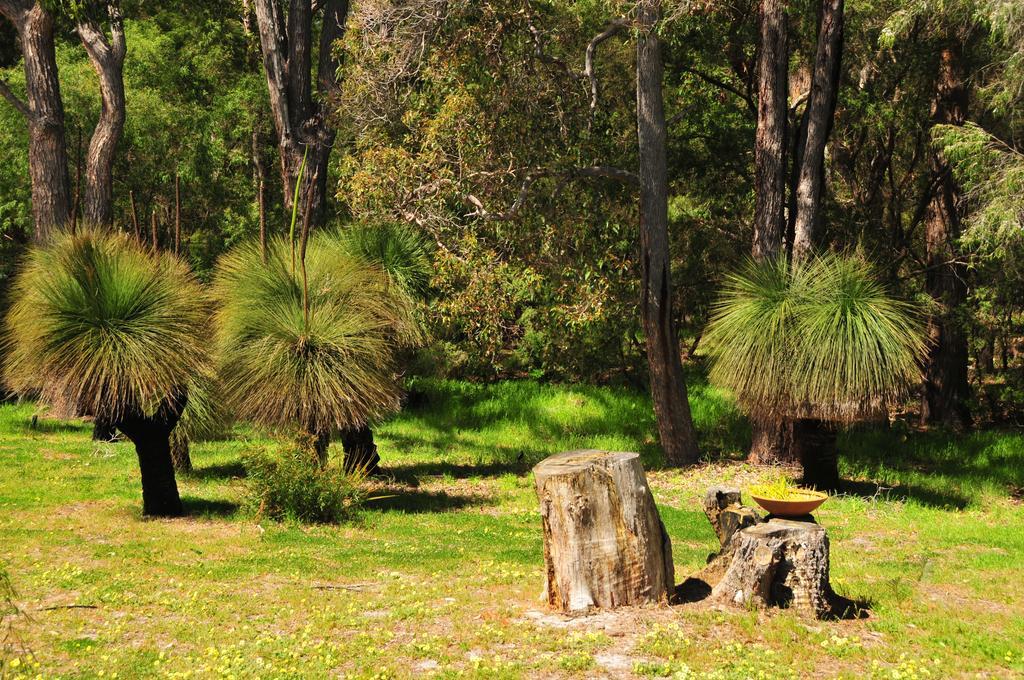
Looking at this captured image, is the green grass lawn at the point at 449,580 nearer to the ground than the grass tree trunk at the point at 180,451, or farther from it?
nearer to the ground

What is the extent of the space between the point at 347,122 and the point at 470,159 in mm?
2262

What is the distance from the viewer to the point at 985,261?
15883mm

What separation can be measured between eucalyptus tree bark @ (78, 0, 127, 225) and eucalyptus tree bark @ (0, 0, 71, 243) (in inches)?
18.9

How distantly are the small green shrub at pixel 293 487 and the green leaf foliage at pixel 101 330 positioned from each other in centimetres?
119

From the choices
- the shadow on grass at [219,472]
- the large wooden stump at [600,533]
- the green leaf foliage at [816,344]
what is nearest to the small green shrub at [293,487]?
the shadow on grass at [219,472]

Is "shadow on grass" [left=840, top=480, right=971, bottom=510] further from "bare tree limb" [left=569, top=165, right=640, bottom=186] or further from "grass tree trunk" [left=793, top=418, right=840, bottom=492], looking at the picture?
"bare tree limb" [left=569, top=165, right=640, bottom=186]

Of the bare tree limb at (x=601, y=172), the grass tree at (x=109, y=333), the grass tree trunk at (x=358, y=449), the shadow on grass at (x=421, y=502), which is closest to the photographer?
the grass tree at (x=109, y=333)

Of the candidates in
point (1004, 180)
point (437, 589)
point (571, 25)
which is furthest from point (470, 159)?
point (437, 589)

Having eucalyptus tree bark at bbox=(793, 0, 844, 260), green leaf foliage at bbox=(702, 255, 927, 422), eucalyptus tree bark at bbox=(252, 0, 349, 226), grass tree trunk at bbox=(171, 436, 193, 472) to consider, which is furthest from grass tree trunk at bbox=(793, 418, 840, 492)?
eucalyptus tree bark at bbox=(252, 0, 349, 226)

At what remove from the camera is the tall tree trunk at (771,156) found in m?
15.0

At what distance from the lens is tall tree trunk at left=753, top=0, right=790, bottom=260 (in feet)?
49.4

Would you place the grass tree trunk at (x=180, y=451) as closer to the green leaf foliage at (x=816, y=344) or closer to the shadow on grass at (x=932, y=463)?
the green leaf foliage at (x=816, y=344)

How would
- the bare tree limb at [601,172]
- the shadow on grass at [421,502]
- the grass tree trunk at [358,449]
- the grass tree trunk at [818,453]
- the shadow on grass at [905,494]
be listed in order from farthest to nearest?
1. the bare tree limb at [601,172]
2. the grass tree trunk at [358,449]
3. the shadow on grass at [905,494]
4. the grass tree trunk at [818,453]
5. the shadow on grass at [421,502]

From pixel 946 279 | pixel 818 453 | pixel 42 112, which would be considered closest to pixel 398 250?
pixel 818 453
